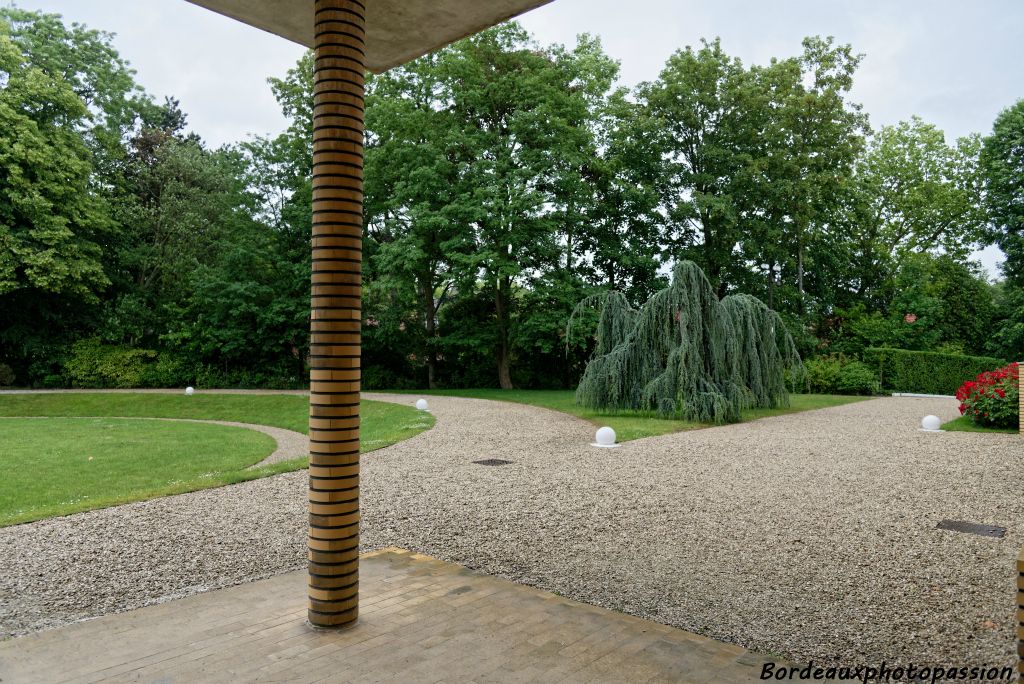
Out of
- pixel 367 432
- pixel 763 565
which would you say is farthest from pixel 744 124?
pixel 763 565

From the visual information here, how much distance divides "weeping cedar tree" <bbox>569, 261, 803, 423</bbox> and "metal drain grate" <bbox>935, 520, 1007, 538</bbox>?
605cm

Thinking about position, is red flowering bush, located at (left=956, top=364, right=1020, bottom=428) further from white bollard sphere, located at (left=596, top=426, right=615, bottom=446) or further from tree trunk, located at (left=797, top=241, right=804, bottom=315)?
tree trunk, located at (left=797, top=241, right=804, bottom=315)

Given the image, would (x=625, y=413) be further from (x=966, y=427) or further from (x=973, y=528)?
(x=973, y=528)

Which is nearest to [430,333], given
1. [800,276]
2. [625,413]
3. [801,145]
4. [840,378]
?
[625,413]

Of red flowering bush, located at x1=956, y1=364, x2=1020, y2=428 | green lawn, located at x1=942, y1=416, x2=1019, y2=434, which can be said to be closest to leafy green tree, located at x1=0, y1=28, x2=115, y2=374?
green lawn, located at x1=942, y1=416, x2=1019, y2=434

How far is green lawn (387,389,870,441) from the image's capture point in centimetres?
1049

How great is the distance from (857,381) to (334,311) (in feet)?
64.0

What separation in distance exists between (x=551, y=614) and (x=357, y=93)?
2.53m

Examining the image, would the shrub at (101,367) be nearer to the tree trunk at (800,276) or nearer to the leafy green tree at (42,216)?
the leafy green tree at (42,216)

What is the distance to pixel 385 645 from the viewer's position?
263cm

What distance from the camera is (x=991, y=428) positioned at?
10531mm

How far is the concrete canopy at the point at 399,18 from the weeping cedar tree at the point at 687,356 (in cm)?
875

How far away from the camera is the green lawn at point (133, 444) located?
22.6ft

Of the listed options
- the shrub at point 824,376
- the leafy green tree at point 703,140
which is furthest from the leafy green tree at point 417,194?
the shrub at point 824,376
